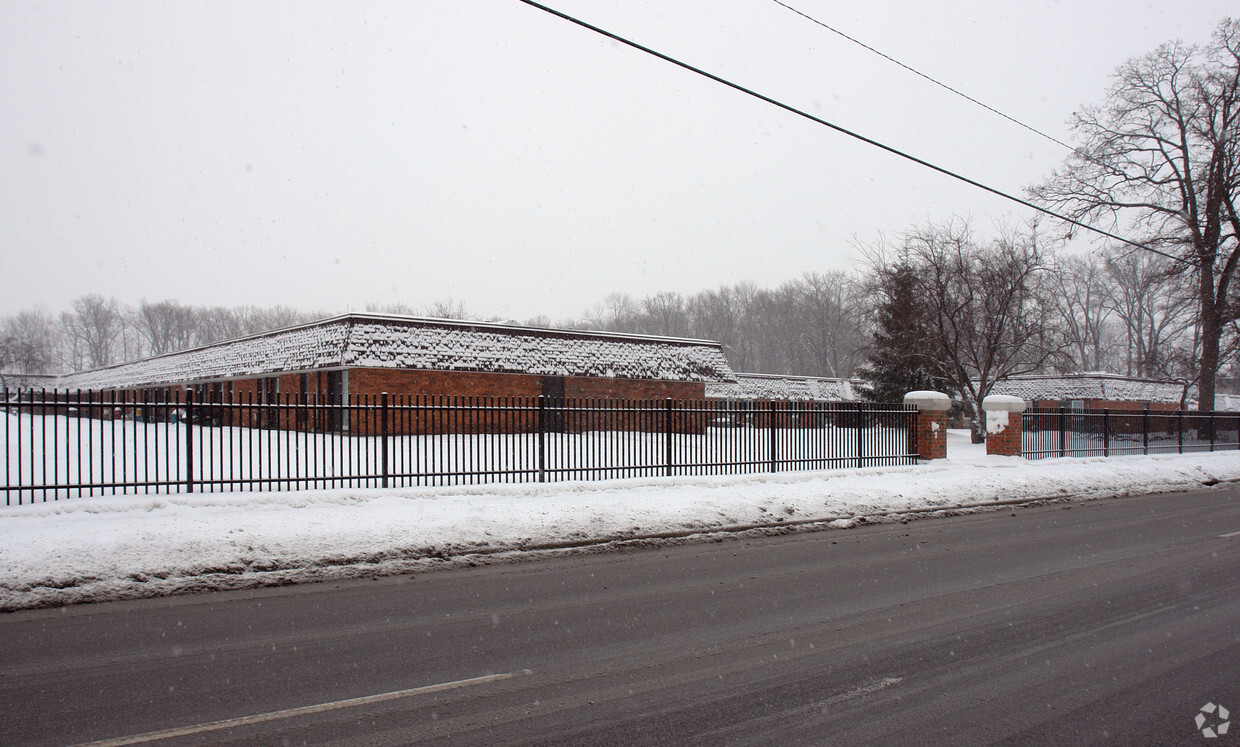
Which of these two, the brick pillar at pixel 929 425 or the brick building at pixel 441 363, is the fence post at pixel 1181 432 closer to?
the brick pillar at pixel 929 425

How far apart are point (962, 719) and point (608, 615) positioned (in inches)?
112

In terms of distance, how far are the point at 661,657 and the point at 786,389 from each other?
40976 mm

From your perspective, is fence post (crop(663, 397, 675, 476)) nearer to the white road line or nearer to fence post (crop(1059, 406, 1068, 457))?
the white road line

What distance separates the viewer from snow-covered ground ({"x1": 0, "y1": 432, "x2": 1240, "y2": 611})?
739 centimetres

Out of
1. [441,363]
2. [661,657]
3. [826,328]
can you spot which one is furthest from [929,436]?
[826,328]

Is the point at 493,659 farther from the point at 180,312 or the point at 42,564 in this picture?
the point at 180,312

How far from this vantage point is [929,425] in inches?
722

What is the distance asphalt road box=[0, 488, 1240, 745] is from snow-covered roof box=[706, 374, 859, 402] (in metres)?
32.1

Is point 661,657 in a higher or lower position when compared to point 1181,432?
higher

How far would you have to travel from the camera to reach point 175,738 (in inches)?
148

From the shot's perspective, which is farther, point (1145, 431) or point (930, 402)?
point (1145, 431)

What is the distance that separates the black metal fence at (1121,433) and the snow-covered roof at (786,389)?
1597cm

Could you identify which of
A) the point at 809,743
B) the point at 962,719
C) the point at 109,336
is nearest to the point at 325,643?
the point at 809,743

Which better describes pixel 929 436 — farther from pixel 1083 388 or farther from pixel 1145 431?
pixel 1083 388
